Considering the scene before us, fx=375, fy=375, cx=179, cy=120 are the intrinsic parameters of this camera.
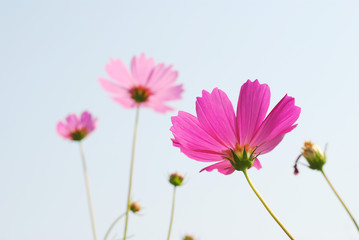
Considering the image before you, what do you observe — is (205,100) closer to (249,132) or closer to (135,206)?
(249,132)

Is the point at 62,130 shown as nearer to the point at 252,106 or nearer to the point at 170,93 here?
the point at 170,93

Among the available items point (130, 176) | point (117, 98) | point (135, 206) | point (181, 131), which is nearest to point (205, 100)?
point (181, 131)

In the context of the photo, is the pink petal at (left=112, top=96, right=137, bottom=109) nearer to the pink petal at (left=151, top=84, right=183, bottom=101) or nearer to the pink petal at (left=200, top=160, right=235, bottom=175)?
the pink petal at (left=151, top=84, right=183, bottom=101)

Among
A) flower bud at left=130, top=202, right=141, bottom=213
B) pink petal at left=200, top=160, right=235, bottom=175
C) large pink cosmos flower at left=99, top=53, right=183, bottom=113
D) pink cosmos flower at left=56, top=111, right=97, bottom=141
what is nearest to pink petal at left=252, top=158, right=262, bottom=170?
pink petal at left=200, top=160, right=235, bottom=175

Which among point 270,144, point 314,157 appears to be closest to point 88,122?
point 314,157

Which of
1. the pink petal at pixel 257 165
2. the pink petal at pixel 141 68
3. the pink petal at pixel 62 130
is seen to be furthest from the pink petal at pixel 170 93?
the pink petal at pixel 257 165

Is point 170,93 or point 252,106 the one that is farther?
point 170,93
